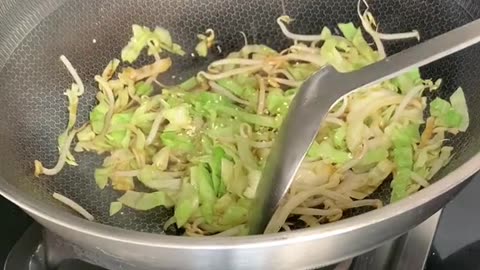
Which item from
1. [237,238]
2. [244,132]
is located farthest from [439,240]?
[237,238]

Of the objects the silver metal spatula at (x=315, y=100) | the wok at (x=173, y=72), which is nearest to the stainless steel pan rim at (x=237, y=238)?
the wok at (x=173, y=72)

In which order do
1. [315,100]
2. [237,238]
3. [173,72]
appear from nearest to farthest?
[237,238] < [315,100] < [173,72]

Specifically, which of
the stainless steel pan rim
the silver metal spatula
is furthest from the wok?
the silver metal spatula

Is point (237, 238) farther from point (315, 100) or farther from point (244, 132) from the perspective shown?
point (244, 132)

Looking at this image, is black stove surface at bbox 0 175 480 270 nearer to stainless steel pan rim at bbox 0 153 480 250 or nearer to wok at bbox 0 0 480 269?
wok at bbox 0 0 480 269

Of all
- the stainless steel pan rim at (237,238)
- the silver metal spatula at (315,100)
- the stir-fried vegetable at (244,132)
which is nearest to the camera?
the stainless steel pan rim at (237,238)

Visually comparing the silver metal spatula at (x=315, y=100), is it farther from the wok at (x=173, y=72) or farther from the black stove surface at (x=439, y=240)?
the black stove surface at (x=439, y=240)
